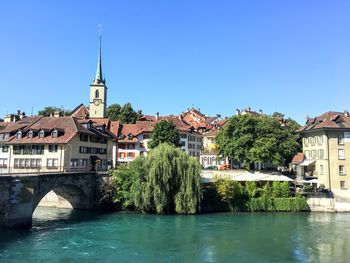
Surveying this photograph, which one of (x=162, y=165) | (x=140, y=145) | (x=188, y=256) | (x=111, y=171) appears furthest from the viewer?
(x=140, y=145)

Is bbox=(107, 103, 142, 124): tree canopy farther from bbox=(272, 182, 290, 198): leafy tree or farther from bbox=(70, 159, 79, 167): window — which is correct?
bbox=(272, 182, 290, 198): leafy tree

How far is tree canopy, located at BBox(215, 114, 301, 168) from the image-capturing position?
5097 cm

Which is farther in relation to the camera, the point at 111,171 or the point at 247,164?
the point at 247,164

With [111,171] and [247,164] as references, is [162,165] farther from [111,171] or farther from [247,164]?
[247,164]

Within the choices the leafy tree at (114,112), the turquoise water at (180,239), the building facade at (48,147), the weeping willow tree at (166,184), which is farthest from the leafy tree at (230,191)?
the leafy tree at (114,112)

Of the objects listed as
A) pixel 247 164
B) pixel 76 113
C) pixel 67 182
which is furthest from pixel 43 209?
pixel 76 113

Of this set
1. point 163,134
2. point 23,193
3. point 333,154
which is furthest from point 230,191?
point 23,193

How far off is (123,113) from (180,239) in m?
59.8

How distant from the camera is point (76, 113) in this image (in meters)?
90.8

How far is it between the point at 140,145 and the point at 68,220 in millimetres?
32564

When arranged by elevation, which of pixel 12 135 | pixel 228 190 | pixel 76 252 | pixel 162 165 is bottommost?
pixel 76 252

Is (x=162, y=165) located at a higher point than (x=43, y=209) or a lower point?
higher

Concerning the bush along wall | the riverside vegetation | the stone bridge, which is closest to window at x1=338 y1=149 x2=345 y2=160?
the bush along wall

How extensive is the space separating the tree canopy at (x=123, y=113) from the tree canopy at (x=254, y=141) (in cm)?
3505
